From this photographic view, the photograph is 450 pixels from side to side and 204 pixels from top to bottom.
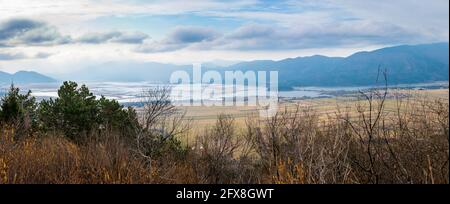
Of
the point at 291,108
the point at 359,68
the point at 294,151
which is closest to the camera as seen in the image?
the point at 294,151

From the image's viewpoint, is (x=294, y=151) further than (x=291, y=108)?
No

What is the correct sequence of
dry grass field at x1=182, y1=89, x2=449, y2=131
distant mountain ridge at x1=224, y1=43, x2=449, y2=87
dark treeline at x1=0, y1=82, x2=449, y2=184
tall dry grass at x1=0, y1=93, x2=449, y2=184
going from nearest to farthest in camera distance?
tall dry grass at x1=0, y1=93, x2=449, y2=184, dark treeline at x1=0, y1=82, x2=449, y2=184, dry grass field at x1=182, y1=89, x2=449, y2=131, distant mountain ridge at x1=224, y1=43, x2=449, y2=87

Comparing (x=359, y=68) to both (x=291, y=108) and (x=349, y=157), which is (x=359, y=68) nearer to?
(x=291, y=108)

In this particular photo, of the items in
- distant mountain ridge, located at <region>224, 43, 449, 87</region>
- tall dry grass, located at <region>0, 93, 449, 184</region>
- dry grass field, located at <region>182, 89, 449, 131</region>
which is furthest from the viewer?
distant mountain ridge, located at <region>224, 43, 449, 87</region>

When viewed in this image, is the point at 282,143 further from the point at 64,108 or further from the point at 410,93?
the point at 64,108

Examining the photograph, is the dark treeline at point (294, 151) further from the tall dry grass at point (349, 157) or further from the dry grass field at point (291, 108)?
the dry grass field at point (291, 108)

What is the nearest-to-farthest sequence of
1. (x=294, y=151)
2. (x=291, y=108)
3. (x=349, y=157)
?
1. (x=349, y=157)
2. (x=294, y=151)
3. (x=291, y=108)

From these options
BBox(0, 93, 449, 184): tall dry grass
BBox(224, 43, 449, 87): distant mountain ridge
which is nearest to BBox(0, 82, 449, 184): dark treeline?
BBox(0, 93, 449, 184): tall dry grass

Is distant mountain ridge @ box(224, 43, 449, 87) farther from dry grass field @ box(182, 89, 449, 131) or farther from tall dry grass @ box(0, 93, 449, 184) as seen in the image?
tall dry grass @ box(0, 93, 449, 184)

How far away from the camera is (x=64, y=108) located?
80.9 ft

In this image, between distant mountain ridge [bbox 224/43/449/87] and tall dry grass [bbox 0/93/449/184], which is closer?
tall dry grass [bbox 0/93/449/184]

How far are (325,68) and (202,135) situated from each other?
1130cm

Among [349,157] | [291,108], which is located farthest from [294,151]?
[291,108]
